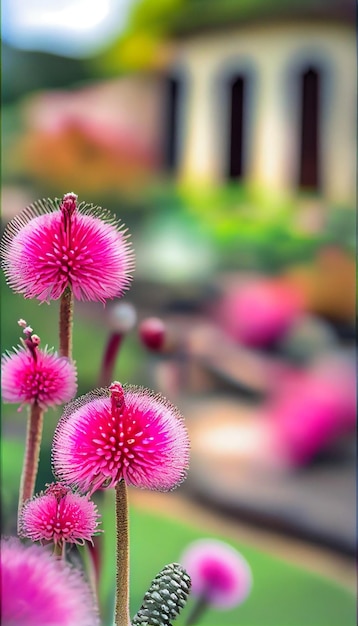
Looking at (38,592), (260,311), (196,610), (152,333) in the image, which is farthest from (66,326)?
(260,311)

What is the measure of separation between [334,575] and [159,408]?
922 millimetres

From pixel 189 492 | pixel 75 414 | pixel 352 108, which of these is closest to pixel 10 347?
pixel 75 414

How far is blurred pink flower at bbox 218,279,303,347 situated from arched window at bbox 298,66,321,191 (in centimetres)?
17

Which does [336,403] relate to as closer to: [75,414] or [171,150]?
[171,150]

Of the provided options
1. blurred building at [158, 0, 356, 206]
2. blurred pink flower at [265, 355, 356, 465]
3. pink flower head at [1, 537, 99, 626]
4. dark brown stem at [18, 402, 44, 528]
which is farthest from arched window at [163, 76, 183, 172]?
pink flower head at [1, 537, 99, 626]

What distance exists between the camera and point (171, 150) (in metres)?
1.07

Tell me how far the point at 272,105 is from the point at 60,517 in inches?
36.8

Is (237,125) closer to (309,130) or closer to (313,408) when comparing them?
(309,130)

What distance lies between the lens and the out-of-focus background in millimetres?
1018

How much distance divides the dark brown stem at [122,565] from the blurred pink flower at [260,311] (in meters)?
0.80

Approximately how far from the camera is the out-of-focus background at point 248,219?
3.34 feet

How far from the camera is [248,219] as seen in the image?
3.49 ft

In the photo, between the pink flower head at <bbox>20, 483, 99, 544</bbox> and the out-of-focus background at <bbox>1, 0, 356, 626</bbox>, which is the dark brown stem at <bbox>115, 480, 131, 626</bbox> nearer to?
the pink flower head at <bbox>20, 483, 99, 544</bbox>

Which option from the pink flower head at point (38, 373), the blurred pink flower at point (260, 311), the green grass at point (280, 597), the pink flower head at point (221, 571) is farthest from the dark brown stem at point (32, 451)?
the blurred pink flower at point (260, 311)
